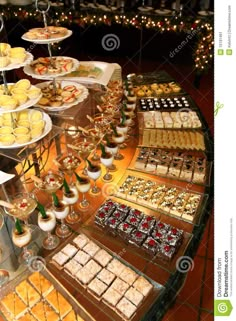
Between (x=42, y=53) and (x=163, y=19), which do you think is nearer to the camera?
(x=163, y=19)

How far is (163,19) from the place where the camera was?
19.9 ft

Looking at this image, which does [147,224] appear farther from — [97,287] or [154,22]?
[154,22]

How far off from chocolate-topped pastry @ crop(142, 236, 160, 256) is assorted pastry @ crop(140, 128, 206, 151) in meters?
Answer: 1.01

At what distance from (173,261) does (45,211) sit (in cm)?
76

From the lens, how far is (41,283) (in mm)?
1802

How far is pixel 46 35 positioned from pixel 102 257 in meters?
1.58

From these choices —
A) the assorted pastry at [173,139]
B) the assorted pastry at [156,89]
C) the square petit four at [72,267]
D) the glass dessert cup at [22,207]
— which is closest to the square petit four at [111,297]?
the square petit four at [72,267]

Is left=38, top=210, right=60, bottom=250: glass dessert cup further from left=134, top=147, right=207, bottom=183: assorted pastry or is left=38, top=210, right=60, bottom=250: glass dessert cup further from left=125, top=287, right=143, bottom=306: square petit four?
left=134, top=147, right=207, bottom=183: assorted pastry

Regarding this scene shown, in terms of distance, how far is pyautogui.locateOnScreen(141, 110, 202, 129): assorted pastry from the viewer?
3.08 m

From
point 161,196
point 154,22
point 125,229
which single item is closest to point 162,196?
point 161,196

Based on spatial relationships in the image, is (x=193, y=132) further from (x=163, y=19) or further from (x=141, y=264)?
(x=163, y=19)
